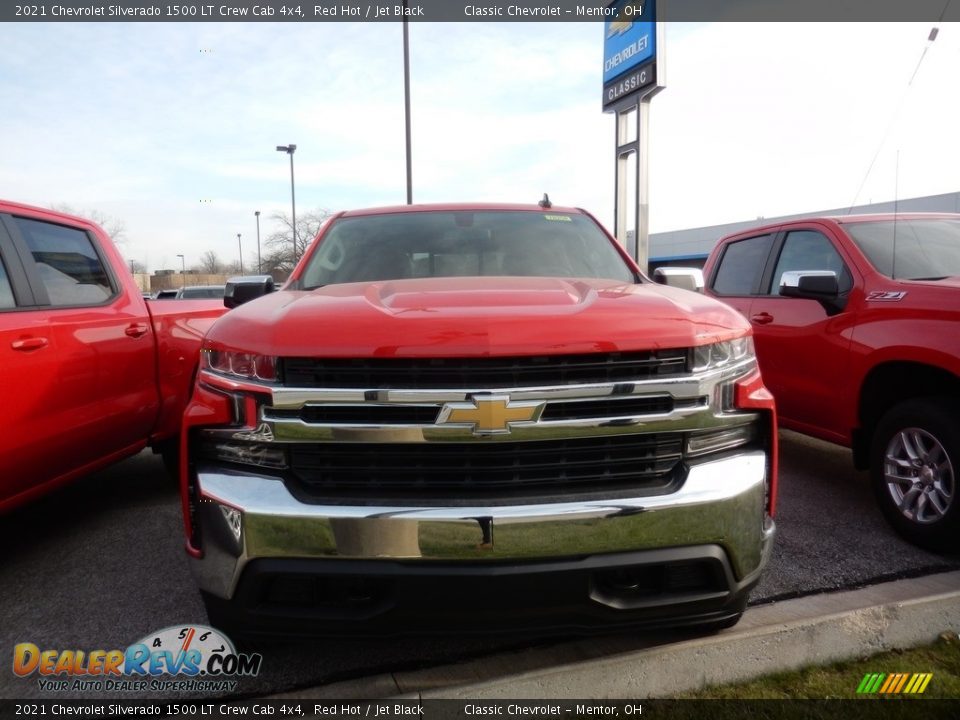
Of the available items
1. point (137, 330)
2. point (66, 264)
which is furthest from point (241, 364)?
point (66, 264)

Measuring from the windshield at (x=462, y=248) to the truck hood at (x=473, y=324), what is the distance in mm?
816

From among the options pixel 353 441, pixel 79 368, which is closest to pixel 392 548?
pixel 353 441

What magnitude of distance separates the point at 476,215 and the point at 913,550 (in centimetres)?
300

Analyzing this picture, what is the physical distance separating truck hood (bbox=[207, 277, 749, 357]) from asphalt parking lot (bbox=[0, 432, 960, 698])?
0.93 metres

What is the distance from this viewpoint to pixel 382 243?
11.3 ft

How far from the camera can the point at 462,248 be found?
338 centimetres

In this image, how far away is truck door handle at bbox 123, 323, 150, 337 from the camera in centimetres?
388

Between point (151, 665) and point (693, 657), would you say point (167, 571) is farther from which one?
point (693, 657)

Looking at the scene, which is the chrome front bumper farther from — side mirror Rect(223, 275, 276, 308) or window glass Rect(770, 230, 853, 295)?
window glass Rect(770, 230, 853, 295)

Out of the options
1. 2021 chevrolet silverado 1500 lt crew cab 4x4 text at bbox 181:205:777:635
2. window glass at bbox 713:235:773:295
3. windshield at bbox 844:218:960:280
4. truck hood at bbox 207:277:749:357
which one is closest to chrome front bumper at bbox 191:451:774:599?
2021 chevrolet silverado 1500 lt crew cab 4x4 text at bbox 181:205:777:635

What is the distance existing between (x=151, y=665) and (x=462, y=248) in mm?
2318

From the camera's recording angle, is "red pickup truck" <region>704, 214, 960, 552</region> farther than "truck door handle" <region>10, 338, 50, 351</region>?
Yes

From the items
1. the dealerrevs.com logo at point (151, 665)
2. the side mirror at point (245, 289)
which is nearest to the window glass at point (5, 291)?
the side mirror at point (245, 289)

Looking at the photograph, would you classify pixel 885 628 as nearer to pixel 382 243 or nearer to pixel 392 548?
pixel 392 548
